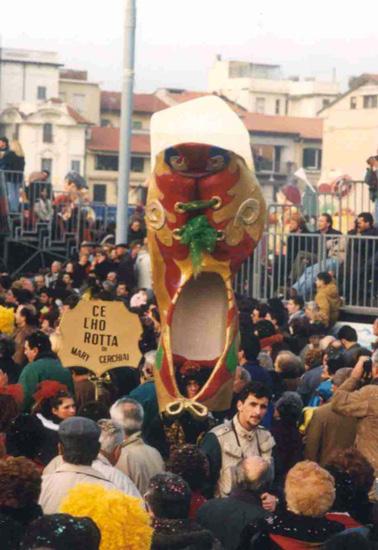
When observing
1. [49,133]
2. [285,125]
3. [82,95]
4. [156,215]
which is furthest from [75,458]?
[82,95]

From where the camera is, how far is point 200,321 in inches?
577

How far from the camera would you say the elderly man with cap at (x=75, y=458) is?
9523 millimetres

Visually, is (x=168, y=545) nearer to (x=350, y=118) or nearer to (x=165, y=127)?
(x=165, y=127)

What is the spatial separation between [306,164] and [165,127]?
123548mm

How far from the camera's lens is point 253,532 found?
889 centimetres

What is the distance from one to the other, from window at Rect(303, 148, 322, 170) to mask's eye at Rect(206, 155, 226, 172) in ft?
400

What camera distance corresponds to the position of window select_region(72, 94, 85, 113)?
466ft

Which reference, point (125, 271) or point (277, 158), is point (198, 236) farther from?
point (277, 158)

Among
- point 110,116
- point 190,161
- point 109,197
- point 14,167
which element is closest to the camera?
point 190,161

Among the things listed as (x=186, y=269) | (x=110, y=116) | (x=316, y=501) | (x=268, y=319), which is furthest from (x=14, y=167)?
(x=110, y=116)

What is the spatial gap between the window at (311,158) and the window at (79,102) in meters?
17.9

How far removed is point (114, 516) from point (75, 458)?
2144 millimetres

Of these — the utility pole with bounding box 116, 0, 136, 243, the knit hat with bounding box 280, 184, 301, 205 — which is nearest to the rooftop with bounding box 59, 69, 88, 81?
the knit hat with bounding box 280, 184, 301, 205

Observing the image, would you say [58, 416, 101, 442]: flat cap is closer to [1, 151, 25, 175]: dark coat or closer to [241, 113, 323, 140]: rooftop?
[1, 151, 25, 175]: dark coat
